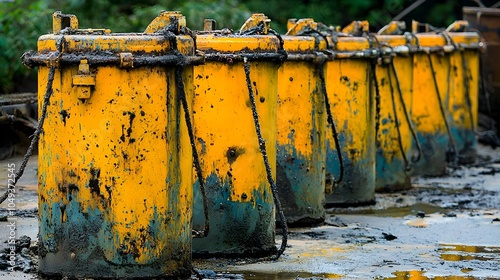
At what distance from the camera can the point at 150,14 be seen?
49.2ft

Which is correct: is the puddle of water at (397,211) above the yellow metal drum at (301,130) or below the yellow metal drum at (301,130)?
below

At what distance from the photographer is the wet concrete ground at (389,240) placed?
6.12m

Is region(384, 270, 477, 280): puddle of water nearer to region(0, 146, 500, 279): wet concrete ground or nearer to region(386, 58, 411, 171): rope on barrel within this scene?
region(0, 146, 500, 279): wet concrete ground

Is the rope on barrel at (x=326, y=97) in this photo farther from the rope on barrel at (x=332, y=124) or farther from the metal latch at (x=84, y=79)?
the metal latch at (x=84, y=79)

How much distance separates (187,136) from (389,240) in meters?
2.13

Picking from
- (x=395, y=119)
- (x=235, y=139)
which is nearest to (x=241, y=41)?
(x=235, y=139)

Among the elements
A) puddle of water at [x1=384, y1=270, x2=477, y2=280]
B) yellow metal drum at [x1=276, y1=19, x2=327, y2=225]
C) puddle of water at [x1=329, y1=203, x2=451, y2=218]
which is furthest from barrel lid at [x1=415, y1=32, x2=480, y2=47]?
puddle of water at [x1=384, y1=270, x2=477, y2=280]

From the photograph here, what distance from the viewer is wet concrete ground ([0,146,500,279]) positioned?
6125mm

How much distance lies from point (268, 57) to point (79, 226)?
1647 millimetres

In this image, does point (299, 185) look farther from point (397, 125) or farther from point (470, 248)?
point (397, 125)

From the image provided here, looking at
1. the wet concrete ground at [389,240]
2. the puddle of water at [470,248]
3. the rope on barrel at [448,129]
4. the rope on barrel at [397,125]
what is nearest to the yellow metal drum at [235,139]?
the wet concrete ground at [389,240]

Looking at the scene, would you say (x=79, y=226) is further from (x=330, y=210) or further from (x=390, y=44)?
(x=390, y=44)

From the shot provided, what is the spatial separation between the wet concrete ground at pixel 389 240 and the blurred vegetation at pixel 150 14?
10.4 feet

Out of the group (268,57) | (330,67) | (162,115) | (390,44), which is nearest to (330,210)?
(330,67)
